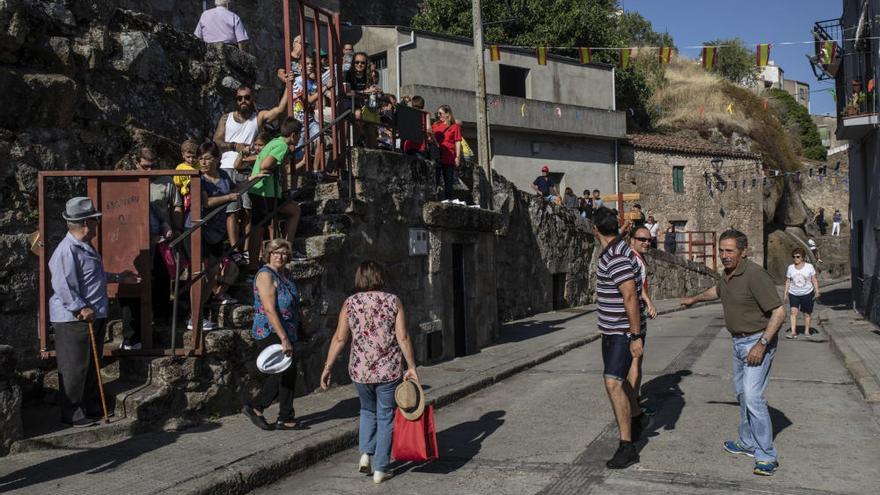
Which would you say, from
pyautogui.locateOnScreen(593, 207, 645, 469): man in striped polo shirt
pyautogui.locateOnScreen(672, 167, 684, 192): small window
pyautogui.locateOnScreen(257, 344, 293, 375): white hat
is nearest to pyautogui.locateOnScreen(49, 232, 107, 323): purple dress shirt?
pyautogui.locateOnScreen(257, 344, 293, 375): white hat

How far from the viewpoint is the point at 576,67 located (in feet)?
104

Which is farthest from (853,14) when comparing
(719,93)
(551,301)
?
(719,93)

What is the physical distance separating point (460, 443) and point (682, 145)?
30.5 meters

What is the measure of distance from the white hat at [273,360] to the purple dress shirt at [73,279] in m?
1.36

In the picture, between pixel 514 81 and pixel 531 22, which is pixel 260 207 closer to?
pixel 514 81

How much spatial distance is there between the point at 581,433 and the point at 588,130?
Answer: 2509 cm

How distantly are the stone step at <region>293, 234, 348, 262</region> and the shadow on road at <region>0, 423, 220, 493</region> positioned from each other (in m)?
2.67

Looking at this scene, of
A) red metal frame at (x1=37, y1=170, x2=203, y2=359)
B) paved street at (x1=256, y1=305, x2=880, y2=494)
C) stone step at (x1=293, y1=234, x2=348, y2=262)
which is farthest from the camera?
stone step at (x1=293, y1=234, x2=348, y2=262)

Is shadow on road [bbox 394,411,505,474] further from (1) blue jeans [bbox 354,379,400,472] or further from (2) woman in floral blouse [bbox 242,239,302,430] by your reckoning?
(2) woman in floral blouse [bbox 242,239,302,430]

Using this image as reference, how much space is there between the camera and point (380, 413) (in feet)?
19.7

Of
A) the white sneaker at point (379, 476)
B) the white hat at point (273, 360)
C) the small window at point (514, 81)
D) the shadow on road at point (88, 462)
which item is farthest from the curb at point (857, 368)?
the small window at point (514, 81)

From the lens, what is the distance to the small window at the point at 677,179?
35.0 m

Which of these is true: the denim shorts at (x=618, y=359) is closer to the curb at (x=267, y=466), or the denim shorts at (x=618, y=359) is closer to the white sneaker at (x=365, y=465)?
the white sneaker at (x=365, y=465)

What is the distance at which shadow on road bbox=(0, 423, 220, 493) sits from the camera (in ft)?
18.0
